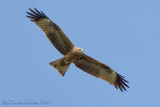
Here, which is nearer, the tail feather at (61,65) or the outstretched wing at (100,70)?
the tail feather at (61,65)

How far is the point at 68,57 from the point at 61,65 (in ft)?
1.25

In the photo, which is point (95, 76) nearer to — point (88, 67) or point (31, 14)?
point (88, 67)

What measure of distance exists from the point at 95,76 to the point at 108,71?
1.78 feet

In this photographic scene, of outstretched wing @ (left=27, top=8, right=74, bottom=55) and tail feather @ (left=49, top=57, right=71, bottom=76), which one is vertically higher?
outstretched wing @ (left=27, top=8, right=74, bottom=55)

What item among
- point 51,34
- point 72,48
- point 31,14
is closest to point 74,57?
point 72,48

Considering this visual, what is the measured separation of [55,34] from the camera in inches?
544

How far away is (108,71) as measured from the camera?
14484 mm

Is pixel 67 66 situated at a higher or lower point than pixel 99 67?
lower

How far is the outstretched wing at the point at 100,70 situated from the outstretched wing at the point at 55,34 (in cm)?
A: 72

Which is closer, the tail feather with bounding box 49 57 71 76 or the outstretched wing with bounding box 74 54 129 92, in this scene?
the tail feather with bounding box 49 57 71 76

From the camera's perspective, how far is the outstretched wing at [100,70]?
1417 centimetres

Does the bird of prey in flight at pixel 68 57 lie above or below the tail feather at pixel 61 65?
above

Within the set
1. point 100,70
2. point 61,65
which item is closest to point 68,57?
point 61,65

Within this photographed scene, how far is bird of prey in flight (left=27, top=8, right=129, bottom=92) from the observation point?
13.5 metres
